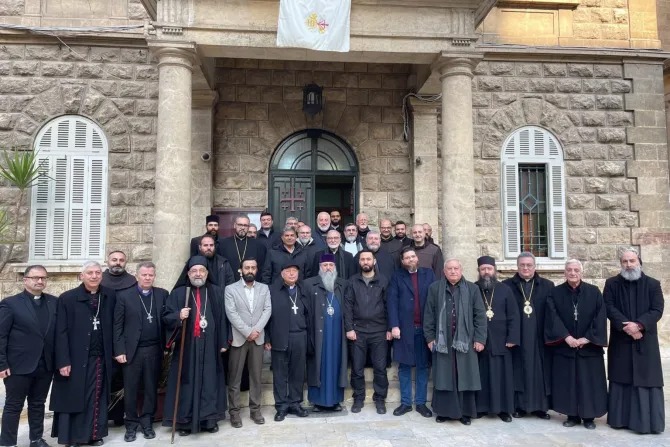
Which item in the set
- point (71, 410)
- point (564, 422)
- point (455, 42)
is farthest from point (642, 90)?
point (71, 410)

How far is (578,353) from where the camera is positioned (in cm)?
616

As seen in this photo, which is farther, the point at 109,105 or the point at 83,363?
the point at 109,105

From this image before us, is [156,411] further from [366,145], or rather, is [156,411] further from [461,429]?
[366,145]

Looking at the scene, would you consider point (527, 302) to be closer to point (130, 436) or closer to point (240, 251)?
point (240, 251)

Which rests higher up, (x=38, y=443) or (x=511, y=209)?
(x=511, y=209)

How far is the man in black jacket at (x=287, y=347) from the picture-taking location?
632 centimetres

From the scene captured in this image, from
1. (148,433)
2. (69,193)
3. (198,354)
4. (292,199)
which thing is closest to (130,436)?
(148,433)

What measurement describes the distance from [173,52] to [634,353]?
272 inches

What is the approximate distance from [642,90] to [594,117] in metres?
1.09

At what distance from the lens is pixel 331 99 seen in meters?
10.4

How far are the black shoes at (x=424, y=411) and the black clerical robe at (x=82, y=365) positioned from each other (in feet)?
11.6

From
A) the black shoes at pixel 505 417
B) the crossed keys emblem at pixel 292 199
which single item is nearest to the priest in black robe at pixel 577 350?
the black shoes at pixel 505 417

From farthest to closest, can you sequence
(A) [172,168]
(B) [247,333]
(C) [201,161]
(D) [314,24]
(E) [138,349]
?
(C) [201,161] < (D) [314,24] < (A) [172,168] < (B) [247,333] < (E) [138,349]

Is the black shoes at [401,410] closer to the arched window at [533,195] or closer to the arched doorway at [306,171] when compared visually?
the arched doorway at [306,171]
